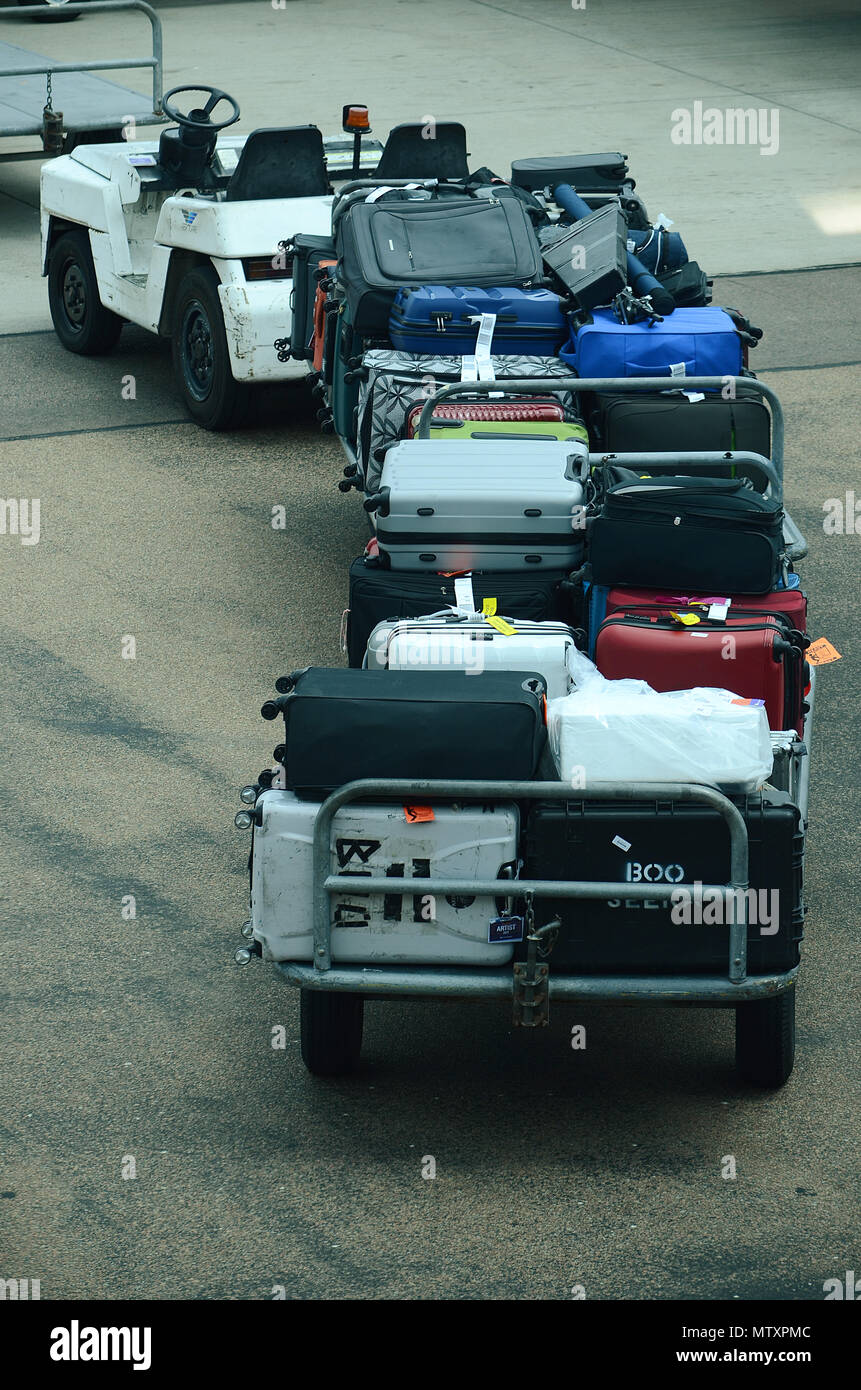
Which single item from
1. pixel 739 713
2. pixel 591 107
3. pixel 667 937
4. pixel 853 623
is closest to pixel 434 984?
pixel 667 937

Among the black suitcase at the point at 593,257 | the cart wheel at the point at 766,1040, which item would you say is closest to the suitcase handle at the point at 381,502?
the black suitcase at the point at 593,257

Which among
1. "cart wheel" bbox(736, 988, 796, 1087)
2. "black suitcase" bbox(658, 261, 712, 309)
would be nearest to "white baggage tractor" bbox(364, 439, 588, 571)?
"cart wheel" bbox(736, 988, 796, 1087)

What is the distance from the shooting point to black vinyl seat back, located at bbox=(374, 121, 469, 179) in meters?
9.74

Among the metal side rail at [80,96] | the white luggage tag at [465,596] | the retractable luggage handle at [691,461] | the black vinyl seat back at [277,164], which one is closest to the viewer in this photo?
the white luggage tag at [465,596]

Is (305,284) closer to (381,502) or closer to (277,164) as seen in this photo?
(277,164)

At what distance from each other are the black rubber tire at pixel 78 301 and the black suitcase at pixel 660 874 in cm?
766

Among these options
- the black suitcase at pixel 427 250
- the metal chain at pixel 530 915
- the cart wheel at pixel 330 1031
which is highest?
the black suitcase at pixel 427 250

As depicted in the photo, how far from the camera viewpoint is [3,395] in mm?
11117

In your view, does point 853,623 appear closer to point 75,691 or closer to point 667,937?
point 75,691

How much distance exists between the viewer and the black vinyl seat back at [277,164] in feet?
33.0

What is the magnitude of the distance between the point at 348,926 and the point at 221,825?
1970mm

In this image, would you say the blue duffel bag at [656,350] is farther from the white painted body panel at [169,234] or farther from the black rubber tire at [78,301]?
the black rubber tire at [78,301]

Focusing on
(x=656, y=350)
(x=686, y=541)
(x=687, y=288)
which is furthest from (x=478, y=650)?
(x=687, y=288)

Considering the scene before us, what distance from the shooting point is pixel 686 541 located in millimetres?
5633
